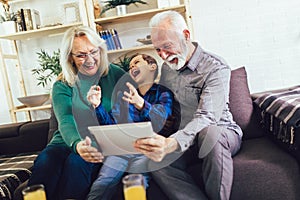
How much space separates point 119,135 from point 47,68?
1.51m

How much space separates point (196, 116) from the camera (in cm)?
137

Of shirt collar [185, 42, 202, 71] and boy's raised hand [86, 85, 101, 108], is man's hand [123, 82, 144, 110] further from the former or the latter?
shirt collar [185, 42, 202, 71]

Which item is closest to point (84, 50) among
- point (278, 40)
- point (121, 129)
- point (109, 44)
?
point (109, 44)

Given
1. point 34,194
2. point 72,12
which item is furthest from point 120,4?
point 34,194

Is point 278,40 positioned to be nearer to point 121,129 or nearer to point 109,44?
point 109,44

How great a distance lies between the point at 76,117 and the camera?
4.80 feet

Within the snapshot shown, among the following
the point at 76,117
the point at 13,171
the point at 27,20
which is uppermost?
the point at 27,20

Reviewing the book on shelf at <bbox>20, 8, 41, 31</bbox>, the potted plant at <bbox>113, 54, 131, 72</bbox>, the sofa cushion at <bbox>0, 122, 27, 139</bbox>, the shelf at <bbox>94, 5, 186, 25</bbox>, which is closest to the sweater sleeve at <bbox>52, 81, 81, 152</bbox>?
the potted plant at <bbox>113, 54, 131, 72</bbox>

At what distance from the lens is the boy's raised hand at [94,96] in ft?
4.60

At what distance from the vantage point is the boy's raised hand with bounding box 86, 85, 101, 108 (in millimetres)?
1403

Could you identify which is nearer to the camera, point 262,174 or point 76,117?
point 262,174

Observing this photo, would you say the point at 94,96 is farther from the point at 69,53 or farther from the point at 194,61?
the point at 194,61

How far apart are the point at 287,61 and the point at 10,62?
2.30m

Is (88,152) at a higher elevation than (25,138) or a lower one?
higher
